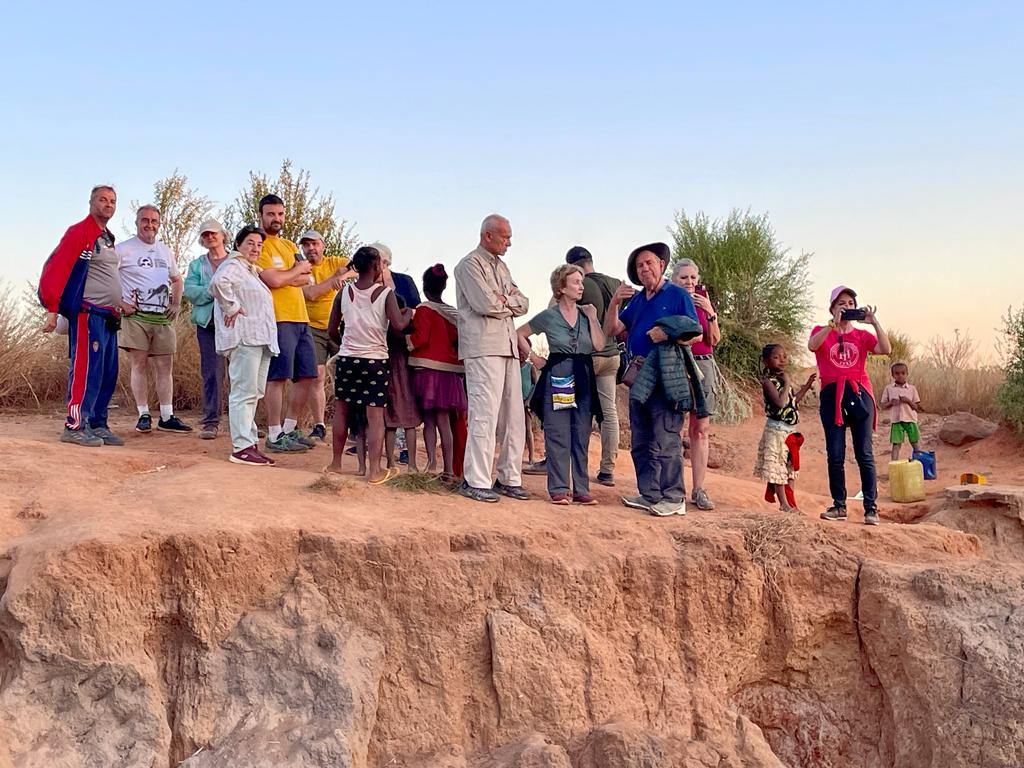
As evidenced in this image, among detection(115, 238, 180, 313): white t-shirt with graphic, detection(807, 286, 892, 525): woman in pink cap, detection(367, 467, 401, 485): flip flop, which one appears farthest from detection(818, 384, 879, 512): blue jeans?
detection(115, 238, 180, 313): white t-shirt with graphic

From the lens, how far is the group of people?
5824 mm

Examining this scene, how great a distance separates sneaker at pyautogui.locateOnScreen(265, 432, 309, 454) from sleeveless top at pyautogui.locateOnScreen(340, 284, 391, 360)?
1391 mm

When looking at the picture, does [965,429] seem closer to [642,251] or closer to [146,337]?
[642,251]

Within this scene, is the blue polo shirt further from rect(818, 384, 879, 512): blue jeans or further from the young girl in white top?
the young girl in white top

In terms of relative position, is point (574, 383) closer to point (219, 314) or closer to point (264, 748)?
point (219, 314)

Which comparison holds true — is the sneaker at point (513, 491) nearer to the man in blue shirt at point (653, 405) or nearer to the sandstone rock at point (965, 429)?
the man in blue shirt at point (653, 405)

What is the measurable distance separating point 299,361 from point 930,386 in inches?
423

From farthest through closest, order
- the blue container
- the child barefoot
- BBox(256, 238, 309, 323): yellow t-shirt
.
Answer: the blue container
BBox(256, 238, 309, 323): yellow t-shirt
the child barefoot

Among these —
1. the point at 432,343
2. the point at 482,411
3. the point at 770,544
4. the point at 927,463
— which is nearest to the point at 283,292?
the point at 432,343

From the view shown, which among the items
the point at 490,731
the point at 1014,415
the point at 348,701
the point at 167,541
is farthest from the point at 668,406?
the point at 1014,415

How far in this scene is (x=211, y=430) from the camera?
7465 millimetres

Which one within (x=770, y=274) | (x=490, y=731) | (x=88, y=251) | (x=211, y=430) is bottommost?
(x=490, y=731)

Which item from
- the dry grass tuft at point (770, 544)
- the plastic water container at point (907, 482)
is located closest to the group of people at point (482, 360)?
the dry grass tuft at point (770, 544)

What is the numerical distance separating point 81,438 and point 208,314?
146 centimetres
